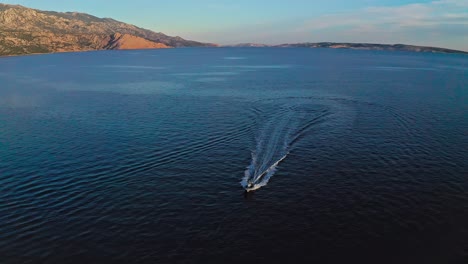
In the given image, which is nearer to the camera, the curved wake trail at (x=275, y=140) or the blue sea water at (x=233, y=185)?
the blue sea water at (x=233, y=185)

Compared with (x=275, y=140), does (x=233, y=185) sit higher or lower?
lower

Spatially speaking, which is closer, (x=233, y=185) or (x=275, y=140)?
(x=233, y=185)

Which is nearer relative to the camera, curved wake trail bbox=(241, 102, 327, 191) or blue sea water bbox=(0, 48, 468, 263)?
blue sea water bbox=(0, 48, 468, 263)

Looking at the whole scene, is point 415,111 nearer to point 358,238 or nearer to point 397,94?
point 397,94
